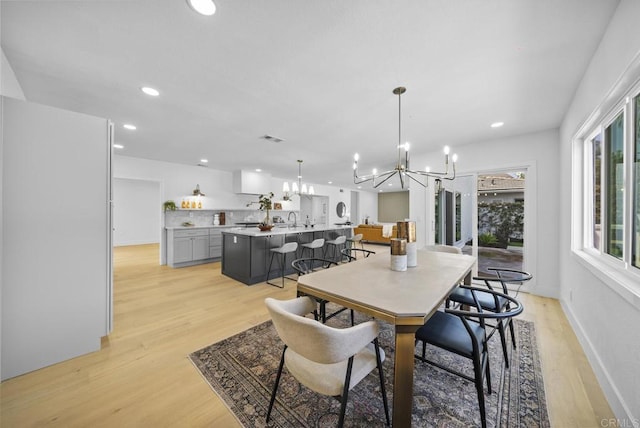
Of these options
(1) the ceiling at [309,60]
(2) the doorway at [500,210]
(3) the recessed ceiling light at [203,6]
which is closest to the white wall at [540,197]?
(2) the doorway at [500,210]

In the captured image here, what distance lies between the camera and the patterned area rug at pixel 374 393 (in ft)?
4.59

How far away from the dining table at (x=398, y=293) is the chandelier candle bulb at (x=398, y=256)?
0.05m

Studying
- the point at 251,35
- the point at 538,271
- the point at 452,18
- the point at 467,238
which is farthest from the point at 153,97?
the point at 467,238

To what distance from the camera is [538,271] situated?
11.5 feet

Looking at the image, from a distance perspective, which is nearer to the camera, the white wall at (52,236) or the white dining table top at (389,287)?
the white dining table top at (389,287)

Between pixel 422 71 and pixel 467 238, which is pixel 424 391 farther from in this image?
pixel 467 238

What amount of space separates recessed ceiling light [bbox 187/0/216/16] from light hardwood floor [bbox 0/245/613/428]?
2.47 metres

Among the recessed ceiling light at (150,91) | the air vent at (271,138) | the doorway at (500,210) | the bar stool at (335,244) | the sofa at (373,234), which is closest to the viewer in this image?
the recessed ceiling light at (150,91)

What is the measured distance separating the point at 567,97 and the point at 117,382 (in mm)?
4899

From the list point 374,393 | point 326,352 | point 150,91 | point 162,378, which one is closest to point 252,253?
point 162,378

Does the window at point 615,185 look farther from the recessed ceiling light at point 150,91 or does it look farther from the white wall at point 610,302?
the recessed ceiling light at point 150,91

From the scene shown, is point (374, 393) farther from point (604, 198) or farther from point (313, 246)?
point (313, 246)

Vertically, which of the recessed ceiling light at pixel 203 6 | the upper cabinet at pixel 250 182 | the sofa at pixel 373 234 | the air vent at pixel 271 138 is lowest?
the sofa at pixel 373 234

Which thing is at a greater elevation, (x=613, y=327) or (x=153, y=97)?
(x=153, y=97)
